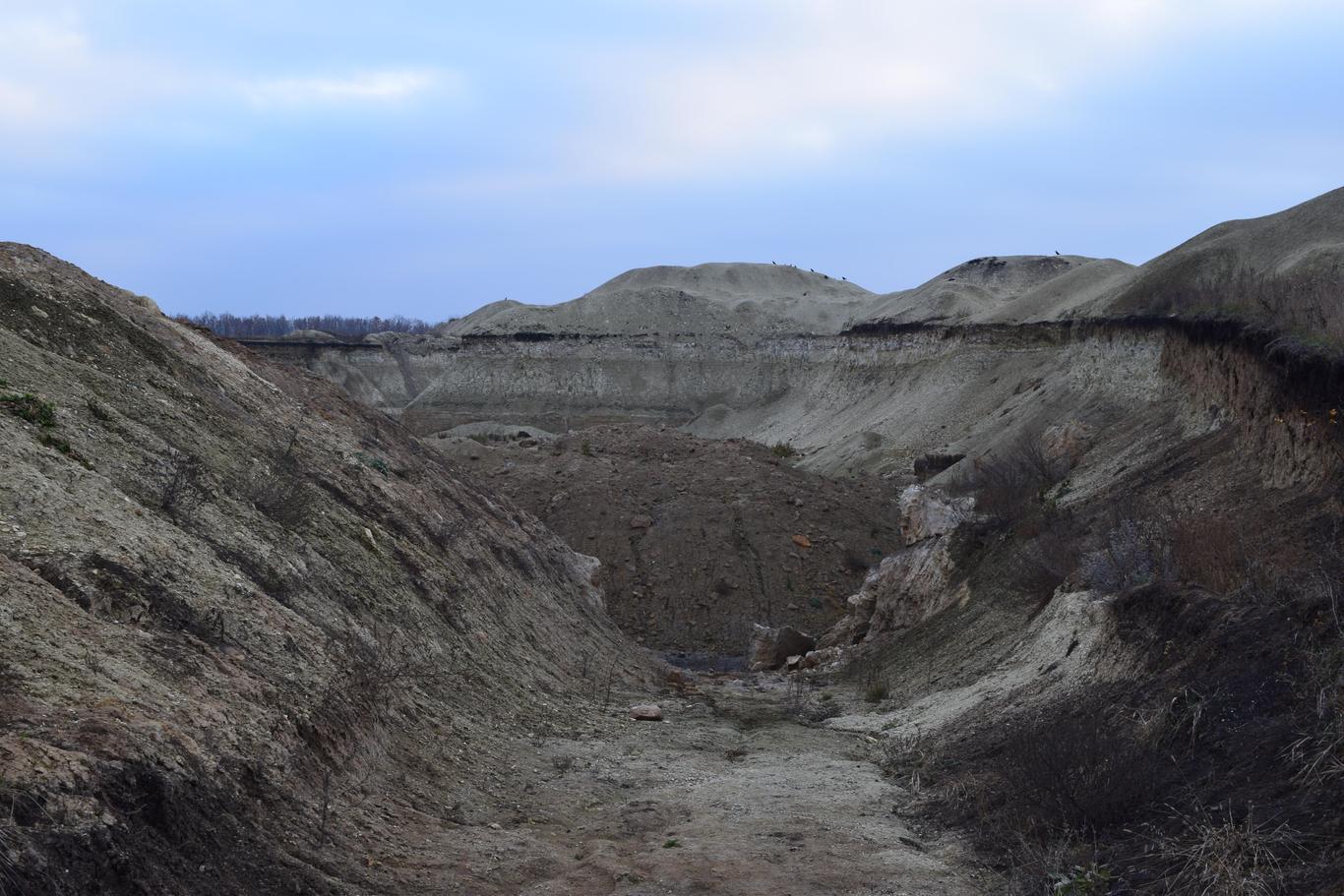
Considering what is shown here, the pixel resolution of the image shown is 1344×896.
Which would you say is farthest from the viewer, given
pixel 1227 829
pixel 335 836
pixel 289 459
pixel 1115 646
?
pixel 289 459

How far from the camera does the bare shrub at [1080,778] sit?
731cm

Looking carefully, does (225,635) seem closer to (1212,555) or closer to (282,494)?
(282,494)

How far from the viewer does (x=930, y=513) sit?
21531 millimetres

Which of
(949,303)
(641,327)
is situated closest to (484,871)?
(949,303)

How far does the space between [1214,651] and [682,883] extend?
14.6ft

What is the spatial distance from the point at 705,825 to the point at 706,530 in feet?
63.0

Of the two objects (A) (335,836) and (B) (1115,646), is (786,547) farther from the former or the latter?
(A) (335,836)

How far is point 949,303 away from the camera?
53.4 m

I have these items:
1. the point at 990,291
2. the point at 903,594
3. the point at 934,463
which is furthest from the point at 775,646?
the point at 990,291

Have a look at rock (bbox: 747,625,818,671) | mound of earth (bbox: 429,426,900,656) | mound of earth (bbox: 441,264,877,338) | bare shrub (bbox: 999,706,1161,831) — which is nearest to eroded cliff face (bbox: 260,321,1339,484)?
mound of earth (bbox: 441,264,877,338)

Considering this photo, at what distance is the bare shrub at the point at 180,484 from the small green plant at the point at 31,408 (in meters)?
0.96

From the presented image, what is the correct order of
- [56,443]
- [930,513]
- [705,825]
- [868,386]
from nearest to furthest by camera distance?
[705,825] → [56,443] → [930,513] → [868,386]

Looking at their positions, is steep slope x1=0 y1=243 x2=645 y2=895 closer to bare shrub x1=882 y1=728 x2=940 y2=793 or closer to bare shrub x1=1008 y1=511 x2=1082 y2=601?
bare shrub x1=882 y1=728 x2=940 y2=793

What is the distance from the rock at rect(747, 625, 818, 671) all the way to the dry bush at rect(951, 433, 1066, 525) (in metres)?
4.08
